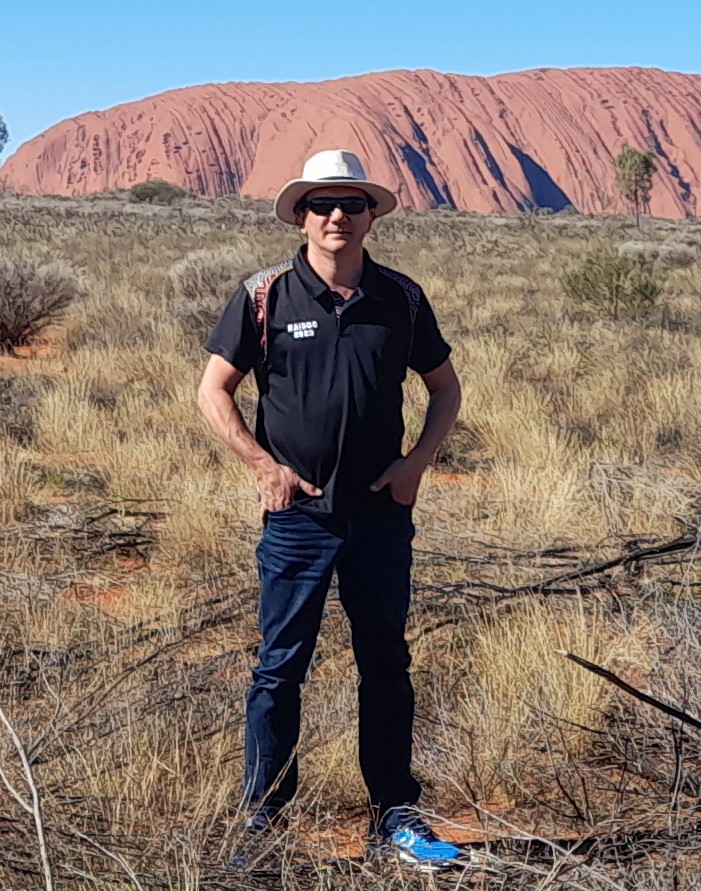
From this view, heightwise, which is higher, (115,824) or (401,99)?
(401,99)

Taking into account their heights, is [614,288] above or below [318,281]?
below

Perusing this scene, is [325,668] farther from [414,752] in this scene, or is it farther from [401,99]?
[401,99]

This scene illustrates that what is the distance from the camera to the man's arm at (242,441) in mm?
2871

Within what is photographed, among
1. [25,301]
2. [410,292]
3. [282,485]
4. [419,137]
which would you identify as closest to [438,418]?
[410,292]

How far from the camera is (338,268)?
Result: 9.37ft

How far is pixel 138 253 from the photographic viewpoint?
23188 mm

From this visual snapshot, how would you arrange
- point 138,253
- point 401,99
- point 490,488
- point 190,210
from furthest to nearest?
point 401,99
point 190,210
point 138,253
point 490,488

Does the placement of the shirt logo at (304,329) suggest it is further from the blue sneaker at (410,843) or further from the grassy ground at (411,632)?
the blue sneaker at (410,843)

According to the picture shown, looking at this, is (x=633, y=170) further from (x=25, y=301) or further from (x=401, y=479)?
(x=401, y=479)

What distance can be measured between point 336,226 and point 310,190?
0.46ft

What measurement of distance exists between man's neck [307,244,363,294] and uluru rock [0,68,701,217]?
10607 centimetres

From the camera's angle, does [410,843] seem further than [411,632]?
No

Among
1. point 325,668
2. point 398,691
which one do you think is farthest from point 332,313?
point 325,668

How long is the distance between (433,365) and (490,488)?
158 inches
